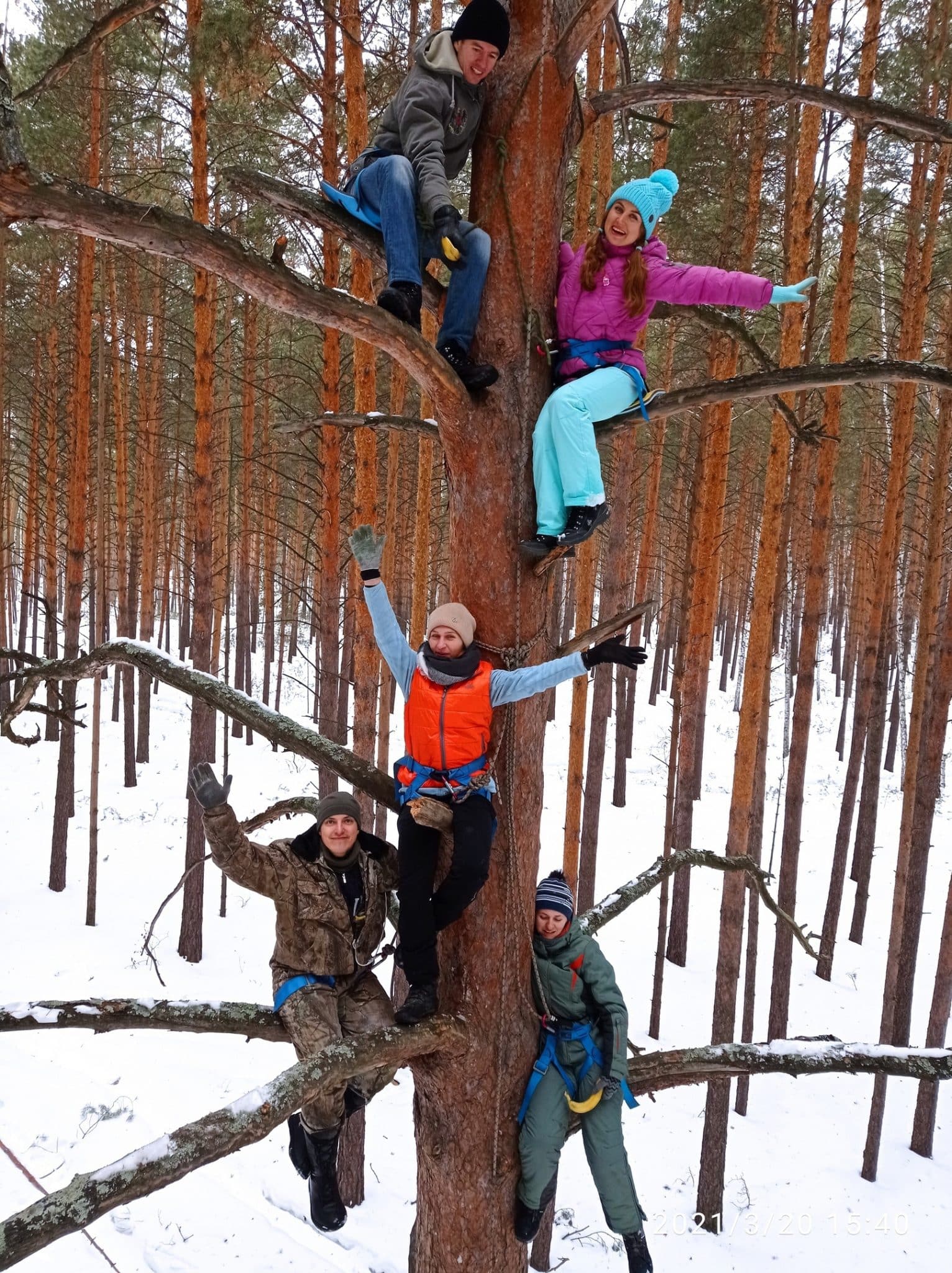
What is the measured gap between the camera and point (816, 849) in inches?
630

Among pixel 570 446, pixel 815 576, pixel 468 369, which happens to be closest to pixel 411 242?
pixel 468 369

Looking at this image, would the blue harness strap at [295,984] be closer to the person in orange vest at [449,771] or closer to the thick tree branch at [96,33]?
the person in orange vest at [449,771]

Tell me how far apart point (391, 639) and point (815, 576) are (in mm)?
8442

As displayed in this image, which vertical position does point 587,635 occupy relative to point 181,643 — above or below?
above

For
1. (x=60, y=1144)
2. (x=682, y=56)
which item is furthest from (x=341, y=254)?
(x=60, y=1144)

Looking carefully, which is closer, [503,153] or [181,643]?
[503,153]

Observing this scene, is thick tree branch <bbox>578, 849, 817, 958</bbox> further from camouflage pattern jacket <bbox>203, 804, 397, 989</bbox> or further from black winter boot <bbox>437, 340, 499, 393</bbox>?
black winter boot <bbox>437, 340, 499, 393</bbox>

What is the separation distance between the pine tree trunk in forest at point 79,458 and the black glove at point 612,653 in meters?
7.89

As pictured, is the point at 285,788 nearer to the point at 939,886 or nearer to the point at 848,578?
the point at 939,886

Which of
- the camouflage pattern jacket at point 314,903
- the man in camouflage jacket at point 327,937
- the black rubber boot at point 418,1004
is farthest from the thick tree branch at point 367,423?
the black rubber boot at point 418,1004

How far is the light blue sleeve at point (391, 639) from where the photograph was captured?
2580 mm

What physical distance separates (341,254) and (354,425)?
27.0ft

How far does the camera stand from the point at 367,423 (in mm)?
2775

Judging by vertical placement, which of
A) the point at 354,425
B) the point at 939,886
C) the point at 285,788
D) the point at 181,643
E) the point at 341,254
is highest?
the point at 341,254
